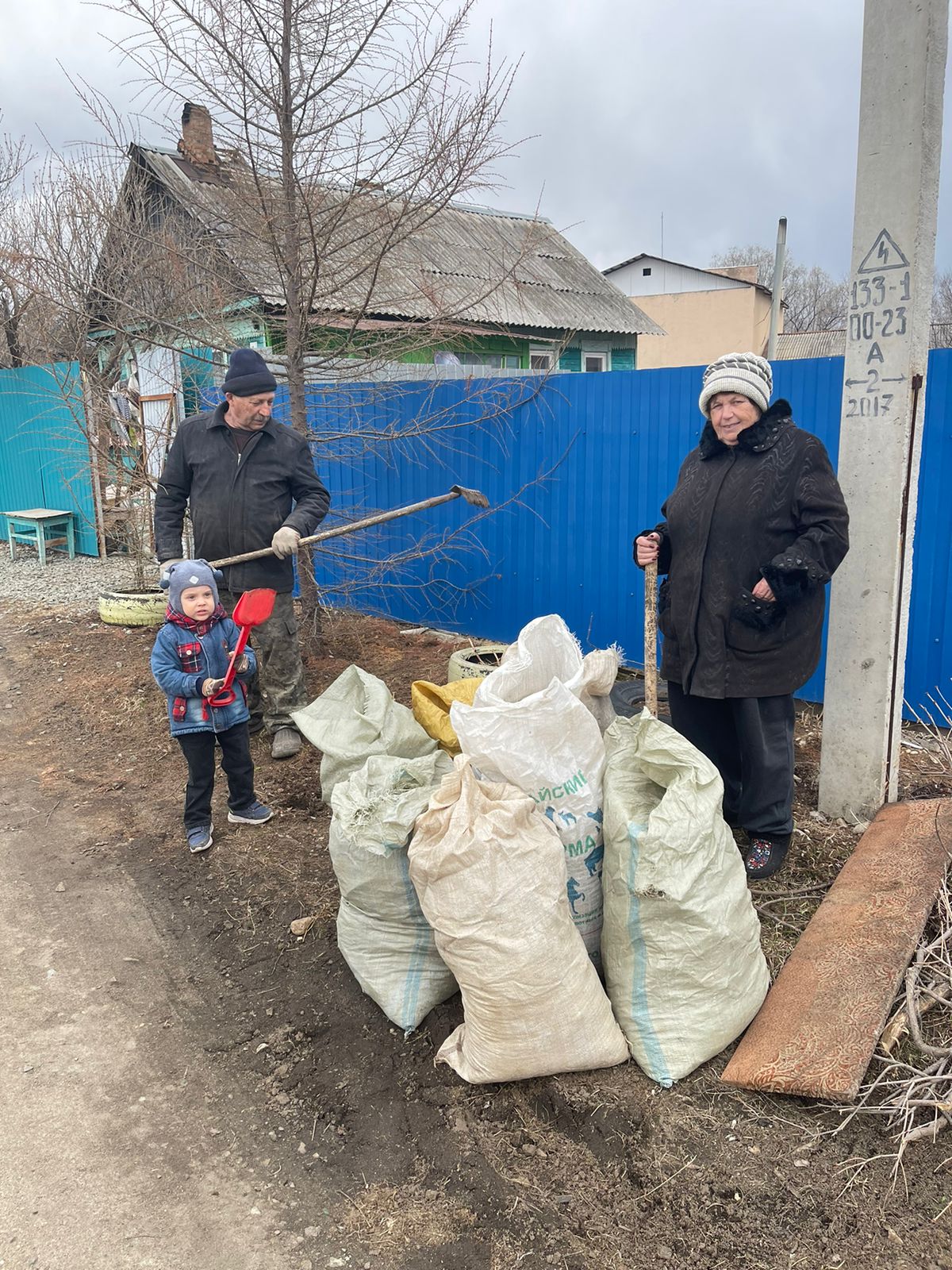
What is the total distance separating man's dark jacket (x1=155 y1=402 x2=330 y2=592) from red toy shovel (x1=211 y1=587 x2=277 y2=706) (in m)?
0.75

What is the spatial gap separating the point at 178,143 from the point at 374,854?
4.59m

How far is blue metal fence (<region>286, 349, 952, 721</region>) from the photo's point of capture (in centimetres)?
440

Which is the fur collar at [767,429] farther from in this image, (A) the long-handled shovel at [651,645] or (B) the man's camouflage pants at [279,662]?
(B) the man's camouflage pants at [279,662]

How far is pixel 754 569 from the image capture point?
112 inches

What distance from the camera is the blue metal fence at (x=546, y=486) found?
4.40 metres

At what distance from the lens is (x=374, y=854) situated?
94.1 inches

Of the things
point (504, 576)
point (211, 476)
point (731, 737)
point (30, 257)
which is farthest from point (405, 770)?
point (30, 257)

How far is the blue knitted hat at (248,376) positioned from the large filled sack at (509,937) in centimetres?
269

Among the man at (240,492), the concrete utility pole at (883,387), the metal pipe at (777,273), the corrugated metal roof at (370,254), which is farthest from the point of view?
the metal pipe at (777,273)

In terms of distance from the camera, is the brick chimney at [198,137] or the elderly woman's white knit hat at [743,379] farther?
the brick chimney at [198,137]

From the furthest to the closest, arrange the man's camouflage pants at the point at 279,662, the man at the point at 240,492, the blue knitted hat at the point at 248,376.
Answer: the man's camouflage pants at the point at 279,662, the man at the point at 240,492, the blue knitted hat at the point at 248,376

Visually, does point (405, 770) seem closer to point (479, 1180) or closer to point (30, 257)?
A: point (479, 1180)

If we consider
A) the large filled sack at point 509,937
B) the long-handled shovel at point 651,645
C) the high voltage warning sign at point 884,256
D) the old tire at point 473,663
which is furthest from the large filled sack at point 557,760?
the high voltage warning sign at point 884,256

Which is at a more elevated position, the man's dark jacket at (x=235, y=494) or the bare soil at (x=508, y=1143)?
the man's dark jacket at (x=235, y=494)
